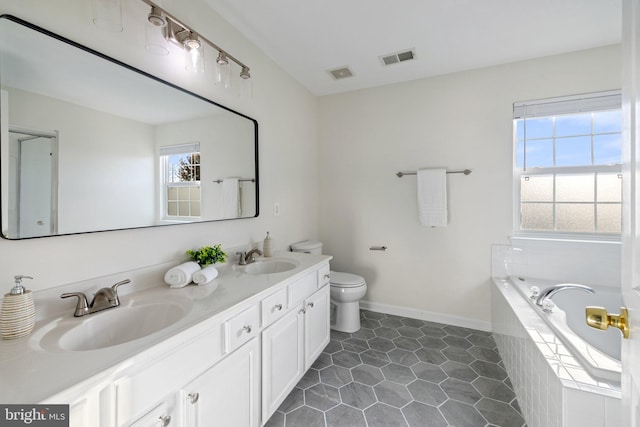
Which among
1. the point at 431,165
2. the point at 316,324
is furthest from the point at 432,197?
the point at 316,324

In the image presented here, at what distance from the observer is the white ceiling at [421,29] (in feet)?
5.70

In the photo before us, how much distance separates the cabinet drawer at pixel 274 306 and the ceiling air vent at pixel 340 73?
211cm

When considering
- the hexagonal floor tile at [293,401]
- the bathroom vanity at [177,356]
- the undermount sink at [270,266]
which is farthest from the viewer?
the undermount sink at [270,266]

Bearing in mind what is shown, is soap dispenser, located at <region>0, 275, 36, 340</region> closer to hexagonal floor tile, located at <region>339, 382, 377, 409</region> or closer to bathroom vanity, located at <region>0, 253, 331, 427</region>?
bathroom vanity, located at <region>0, 253, 331, 427</region>

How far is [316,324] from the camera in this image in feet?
6.34

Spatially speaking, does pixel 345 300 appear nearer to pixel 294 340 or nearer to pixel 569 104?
pixel 294 340

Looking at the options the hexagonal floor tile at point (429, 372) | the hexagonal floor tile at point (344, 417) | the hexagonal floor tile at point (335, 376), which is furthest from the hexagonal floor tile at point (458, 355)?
the hexagonal floor tile at point (344, 417)

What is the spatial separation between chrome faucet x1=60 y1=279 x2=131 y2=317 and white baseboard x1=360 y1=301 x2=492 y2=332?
2440mm

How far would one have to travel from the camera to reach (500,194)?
8.05 feet

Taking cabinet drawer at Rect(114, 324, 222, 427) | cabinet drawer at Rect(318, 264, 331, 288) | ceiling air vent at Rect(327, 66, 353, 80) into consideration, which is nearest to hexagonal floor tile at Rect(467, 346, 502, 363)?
cabinet drawer at Rect(318, 264, 331, 288)

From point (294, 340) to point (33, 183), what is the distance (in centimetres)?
143

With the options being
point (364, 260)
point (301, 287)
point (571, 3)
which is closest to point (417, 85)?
point (571, 3)

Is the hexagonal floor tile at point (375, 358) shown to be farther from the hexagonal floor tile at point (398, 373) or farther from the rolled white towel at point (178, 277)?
the rolled white towel at point (178, 277)

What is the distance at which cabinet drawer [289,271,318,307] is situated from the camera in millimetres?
1617
